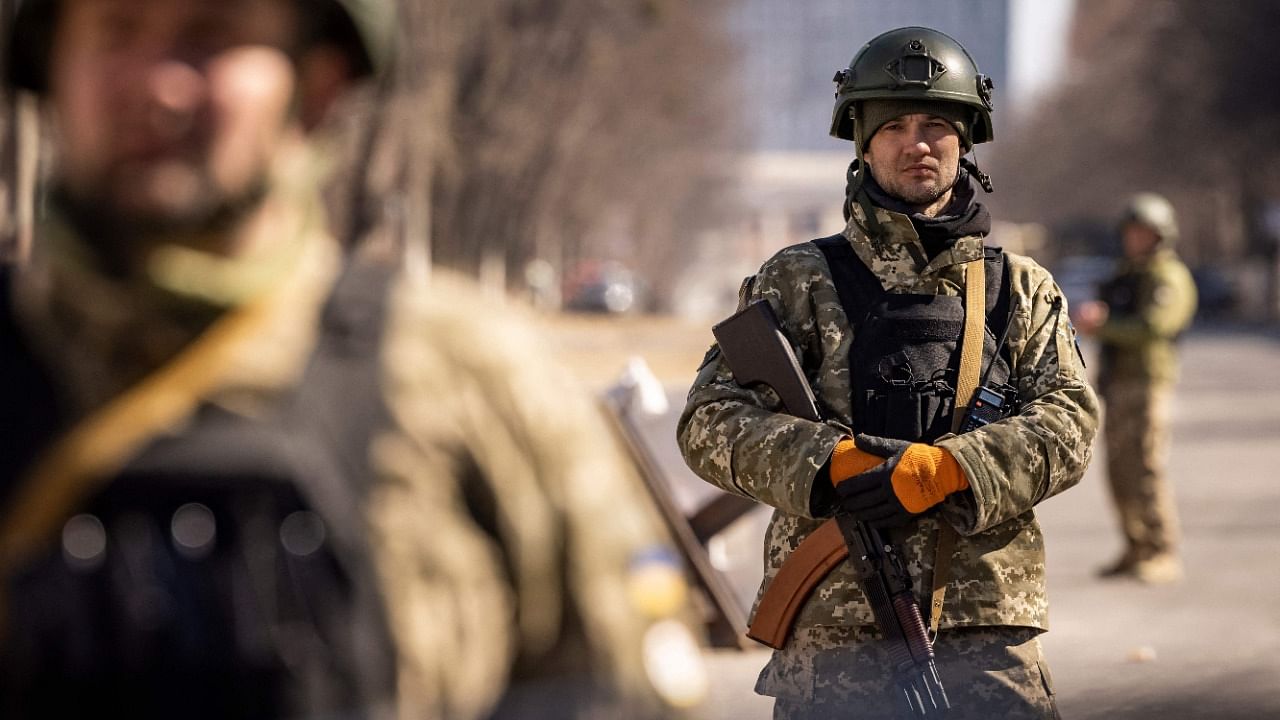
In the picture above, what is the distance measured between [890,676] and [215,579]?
231 cm

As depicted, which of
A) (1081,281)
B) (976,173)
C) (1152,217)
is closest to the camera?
(976,173)

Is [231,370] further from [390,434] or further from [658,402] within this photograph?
[658,402]

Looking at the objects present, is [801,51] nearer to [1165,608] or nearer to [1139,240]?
[1139,240]

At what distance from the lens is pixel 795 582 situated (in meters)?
3.88

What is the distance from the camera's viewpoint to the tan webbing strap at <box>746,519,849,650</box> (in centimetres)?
387

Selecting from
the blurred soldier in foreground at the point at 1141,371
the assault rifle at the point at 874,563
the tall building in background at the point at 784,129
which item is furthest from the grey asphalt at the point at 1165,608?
the tall building in background at the point at 784,129

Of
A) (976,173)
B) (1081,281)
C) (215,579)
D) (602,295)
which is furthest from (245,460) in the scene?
(602,295)

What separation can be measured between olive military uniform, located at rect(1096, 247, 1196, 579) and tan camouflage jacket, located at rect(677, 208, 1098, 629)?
6.26m

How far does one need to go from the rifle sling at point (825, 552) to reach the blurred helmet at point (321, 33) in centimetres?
213

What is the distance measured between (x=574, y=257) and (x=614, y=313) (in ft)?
17.1

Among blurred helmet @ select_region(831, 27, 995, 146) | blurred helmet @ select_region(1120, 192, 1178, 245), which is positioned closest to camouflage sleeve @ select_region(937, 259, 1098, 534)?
blurred helmet @ select_region(831, 27, 995, 146)

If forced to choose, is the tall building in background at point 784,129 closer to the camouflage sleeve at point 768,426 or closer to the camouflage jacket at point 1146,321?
the camouflage jacket at point 1146,321

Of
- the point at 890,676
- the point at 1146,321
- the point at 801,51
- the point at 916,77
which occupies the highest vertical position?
the point at 801,51

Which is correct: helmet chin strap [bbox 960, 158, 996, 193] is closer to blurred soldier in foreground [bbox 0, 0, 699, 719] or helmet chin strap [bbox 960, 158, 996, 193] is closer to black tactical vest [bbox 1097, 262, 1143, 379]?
blurred soldier in foreground [bbox 0, 0, 699, 719]
